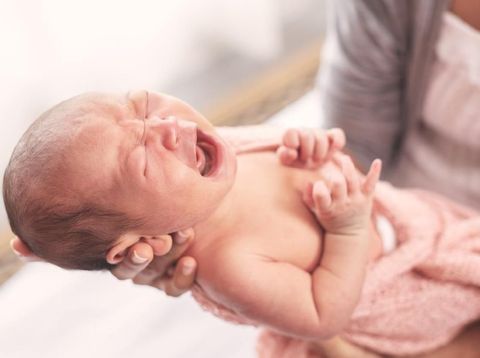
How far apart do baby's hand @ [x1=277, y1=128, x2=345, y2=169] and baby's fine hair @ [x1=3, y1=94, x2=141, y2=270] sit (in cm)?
22

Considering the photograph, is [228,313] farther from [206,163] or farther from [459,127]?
[459,127]

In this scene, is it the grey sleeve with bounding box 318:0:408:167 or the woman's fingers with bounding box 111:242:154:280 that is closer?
the woman's fingers with bounding box 111:242:154:280

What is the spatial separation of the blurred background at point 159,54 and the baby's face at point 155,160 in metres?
0.46

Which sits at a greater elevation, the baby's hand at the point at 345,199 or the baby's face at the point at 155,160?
the baby's face at the point at 155,160

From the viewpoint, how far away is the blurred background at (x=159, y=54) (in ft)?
3.61

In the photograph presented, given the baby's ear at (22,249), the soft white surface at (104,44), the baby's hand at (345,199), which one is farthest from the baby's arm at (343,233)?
the soft white surface at (104,44)

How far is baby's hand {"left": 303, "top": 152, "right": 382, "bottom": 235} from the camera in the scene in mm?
696

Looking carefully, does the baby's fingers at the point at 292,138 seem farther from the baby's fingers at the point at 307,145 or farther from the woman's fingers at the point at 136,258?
the woman's fingers at the point at 136,258

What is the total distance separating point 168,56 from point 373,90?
1.61 feet

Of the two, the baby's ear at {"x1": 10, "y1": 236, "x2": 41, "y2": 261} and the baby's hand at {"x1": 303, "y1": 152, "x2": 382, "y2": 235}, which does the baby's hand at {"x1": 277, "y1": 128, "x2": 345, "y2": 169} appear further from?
the baby's ear at {"x1": 10, "y1": 236, "x2": 41, "y2": 261}

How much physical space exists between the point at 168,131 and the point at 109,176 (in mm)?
68

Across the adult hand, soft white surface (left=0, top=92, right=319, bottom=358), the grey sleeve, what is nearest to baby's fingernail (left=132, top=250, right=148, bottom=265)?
the adult hand

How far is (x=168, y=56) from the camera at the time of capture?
1.37 meters

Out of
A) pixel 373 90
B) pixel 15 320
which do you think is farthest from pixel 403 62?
pixel 15 320
